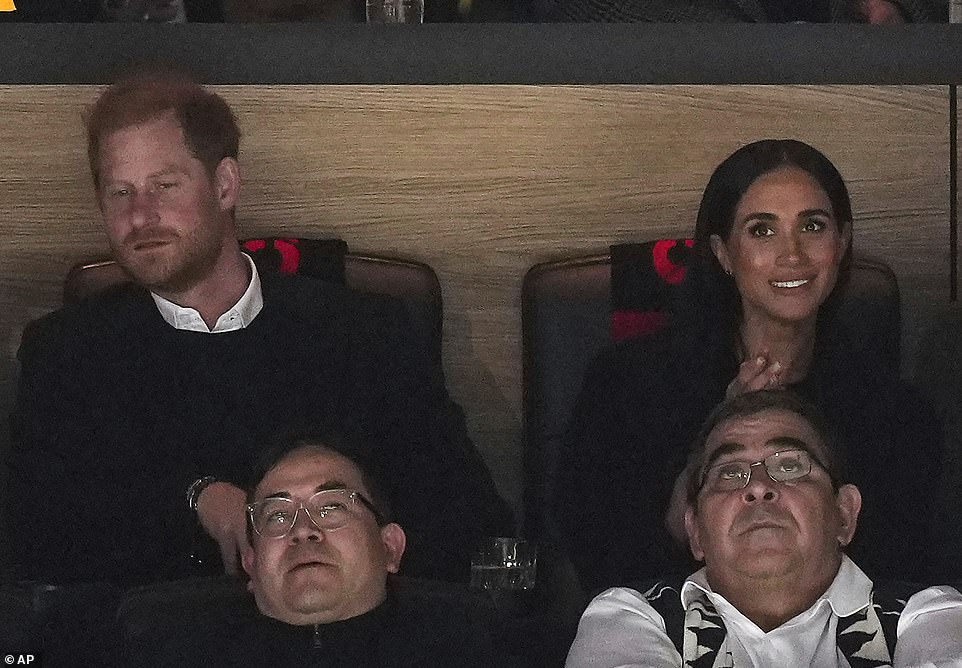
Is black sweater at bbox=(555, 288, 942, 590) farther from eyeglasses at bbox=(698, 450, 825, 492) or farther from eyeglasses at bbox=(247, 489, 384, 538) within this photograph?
eyeglasses at bbox=(247, 489, 384, 538)

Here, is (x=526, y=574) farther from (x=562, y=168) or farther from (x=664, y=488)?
(x=562, y=168)

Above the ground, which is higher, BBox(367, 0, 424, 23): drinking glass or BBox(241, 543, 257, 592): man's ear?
BBox(367, 0, 424, 23): drinking glass

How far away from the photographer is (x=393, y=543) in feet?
6.52

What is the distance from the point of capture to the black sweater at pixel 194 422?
220 centimetres

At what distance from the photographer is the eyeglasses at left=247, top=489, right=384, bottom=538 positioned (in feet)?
6.31

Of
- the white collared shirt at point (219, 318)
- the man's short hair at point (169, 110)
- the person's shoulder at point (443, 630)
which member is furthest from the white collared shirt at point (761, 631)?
the man's short hair at point (169, 110)

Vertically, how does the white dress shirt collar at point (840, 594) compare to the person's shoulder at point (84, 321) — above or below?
below

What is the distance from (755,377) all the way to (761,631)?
0.47 metres

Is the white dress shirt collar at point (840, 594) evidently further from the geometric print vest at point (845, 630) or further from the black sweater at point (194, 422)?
the black sweater at point (194, 422)

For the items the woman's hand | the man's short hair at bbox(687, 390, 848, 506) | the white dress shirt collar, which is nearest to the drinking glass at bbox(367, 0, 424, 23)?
the woman's hand

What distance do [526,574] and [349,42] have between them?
0.95 meters

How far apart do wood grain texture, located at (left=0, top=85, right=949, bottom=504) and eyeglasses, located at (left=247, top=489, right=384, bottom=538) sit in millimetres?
756

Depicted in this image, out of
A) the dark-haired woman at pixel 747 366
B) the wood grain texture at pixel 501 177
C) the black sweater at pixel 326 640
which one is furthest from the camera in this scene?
the wood grain texture at pixel 501 177

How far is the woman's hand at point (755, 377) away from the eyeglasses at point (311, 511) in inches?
23.7
